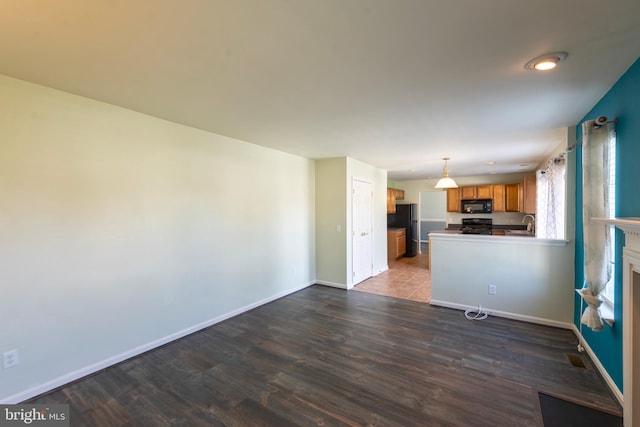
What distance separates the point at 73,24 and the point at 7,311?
2.11 metres

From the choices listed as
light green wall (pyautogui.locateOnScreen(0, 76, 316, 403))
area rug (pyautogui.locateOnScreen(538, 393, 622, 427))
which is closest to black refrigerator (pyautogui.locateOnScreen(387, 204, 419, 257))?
light green wall (pyautogui.locateOnScreen(0, 76, 316, 403))

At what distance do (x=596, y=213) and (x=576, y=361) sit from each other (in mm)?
1489

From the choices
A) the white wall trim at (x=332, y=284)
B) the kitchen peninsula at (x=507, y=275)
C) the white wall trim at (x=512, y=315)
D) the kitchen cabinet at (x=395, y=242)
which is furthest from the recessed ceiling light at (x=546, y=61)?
the kitchen cabinet at (x=395, y=242)

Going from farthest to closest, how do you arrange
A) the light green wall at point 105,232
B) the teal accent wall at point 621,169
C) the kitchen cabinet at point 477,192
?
the kitchen cabinet at point 477,192 < the light green wall at point 105,232 < the teal accent wall at point 621,169

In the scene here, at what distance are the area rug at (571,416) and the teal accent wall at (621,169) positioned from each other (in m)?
0.30

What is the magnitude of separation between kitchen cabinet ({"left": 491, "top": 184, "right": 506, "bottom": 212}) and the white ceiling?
5005mm

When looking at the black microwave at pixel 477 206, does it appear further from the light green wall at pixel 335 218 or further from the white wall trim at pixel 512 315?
the white wall trim at pixel 512 315

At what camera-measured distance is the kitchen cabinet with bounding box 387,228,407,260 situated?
754 cm

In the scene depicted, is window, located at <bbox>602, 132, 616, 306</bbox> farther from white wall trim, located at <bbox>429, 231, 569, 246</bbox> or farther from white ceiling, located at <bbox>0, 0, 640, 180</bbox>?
white wall trim, located at <bbox>429, 231, 569, 246</bbox>

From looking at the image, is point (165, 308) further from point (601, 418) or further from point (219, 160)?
point (601, 418)

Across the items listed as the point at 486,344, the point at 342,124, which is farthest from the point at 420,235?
the point at 342,124

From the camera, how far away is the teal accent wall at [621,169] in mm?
1857

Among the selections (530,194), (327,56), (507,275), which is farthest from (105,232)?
(530,194)

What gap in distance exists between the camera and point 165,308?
118 inches
